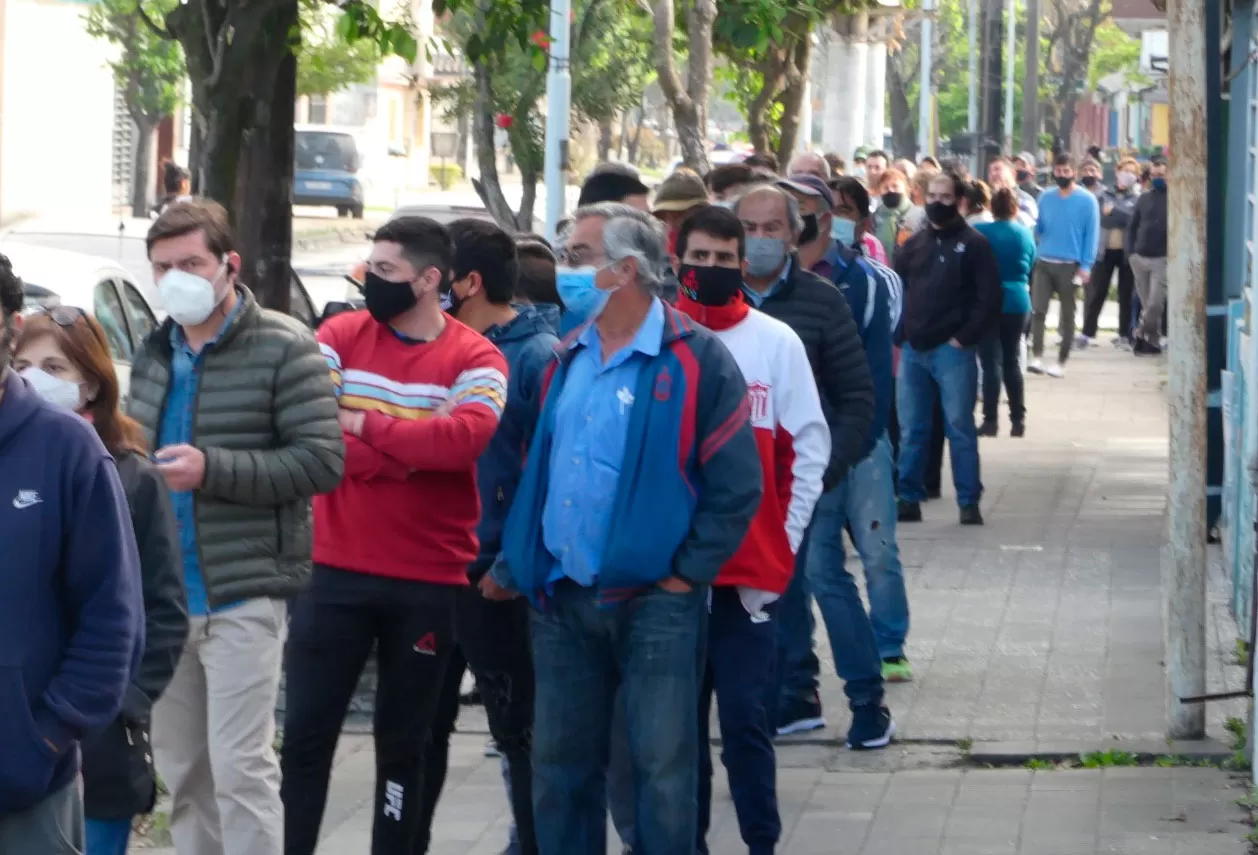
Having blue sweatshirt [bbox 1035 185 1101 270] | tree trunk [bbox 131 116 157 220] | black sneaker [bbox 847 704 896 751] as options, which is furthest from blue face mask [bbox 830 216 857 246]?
tree trunk [bbox 131 116 157 220]

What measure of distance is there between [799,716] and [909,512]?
5.12 m

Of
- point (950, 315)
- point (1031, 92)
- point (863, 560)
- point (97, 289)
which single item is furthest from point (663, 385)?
point (1031, 92)

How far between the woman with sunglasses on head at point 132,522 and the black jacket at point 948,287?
7.94m

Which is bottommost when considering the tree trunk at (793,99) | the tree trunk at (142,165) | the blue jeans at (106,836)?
the blue jeans at (106,836)

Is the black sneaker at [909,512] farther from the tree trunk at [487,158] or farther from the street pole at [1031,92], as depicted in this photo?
the street pole at [1031,92]

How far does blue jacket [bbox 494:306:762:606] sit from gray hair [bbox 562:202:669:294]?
91 millimetres

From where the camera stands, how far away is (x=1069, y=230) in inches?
795

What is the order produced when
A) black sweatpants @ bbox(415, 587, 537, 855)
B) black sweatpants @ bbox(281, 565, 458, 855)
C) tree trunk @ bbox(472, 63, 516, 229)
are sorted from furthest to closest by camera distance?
tree trunk @ bbox(472, 63, 516, 229) < black sweatpants @ bbox(415, 587, 537, 855) < black sweatpants @ bbox(281, 565, 458, 855)

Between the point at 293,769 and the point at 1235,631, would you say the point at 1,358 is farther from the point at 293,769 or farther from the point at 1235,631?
the point at 1235,631

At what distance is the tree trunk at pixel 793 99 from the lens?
1952 cm

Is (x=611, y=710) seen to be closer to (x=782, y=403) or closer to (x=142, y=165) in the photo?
(x=782, y=403)

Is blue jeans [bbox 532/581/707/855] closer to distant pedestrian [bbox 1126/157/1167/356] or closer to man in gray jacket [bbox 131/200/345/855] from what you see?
man in gray jacket [bbox 131/200/345/855]

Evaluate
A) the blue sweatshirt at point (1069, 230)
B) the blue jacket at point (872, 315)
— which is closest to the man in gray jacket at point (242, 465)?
the blue jacket at point (872, 315)

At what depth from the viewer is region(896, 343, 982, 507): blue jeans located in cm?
1224
